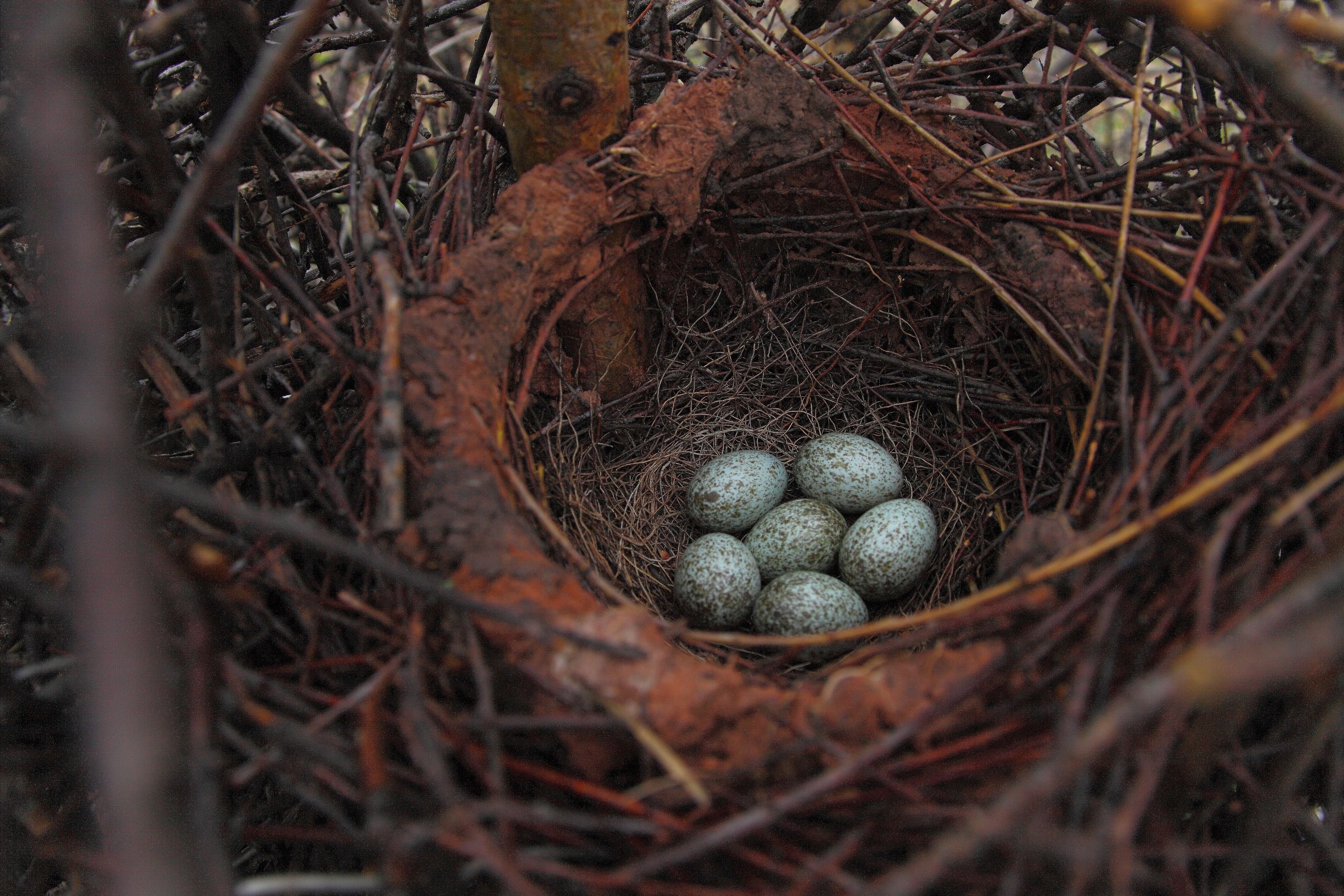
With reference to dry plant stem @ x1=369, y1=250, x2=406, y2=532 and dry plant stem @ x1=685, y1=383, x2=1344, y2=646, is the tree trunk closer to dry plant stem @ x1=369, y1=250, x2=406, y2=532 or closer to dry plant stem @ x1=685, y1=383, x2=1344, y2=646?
dry plant stem @ x1=369, y1=250, x2=406, y2=532

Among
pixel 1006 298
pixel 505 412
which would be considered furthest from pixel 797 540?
pixel 505 412

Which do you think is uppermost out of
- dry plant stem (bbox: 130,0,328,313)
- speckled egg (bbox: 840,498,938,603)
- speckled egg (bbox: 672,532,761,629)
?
dry plant stem (bbox: 130,0,328,313)

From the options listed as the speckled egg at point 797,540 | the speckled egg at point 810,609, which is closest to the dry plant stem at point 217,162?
the speckled egg at point 810,609

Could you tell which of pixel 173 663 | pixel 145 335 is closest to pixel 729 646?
pixel 173 663

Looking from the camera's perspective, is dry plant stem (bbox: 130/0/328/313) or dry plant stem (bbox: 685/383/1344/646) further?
dry plant stem (bbox: 685/383/1344/646)

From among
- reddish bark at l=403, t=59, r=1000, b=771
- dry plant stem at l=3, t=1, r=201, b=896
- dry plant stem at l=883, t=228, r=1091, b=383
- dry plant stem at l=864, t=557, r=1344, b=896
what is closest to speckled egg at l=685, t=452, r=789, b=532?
reddish bark at l=403, t=59, r=1000, b=771
